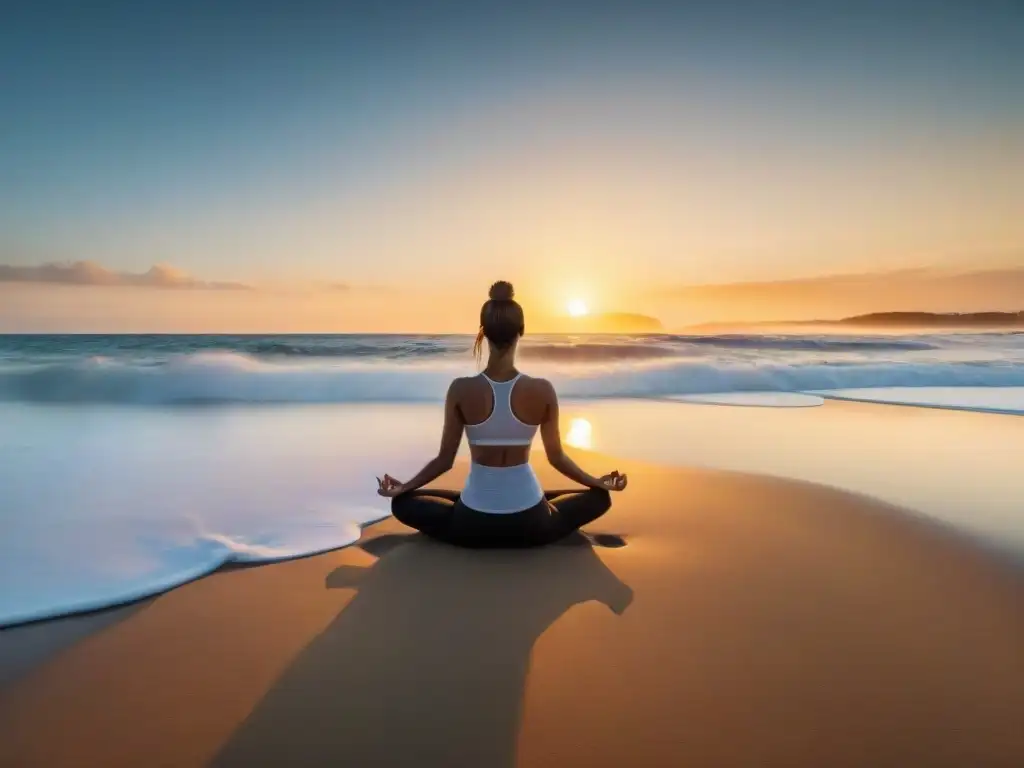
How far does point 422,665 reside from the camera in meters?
2.17

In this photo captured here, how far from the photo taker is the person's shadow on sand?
5.83ft

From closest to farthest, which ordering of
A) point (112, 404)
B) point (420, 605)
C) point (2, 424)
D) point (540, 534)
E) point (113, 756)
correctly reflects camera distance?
1. point (113, 756)
2. point (420, 605)
3. point (540, 534)
4. point (2, 424)
5. point (112, 404)

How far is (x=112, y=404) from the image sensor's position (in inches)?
432

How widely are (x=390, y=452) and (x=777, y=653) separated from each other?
463cm

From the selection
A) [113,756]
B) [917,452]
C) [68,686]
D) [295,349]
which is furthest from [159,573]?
[295,349]

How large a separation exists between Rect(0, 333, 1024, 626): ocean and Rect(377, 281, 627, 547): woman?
67cm

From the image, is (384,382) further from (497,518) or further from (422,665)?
(422,665)

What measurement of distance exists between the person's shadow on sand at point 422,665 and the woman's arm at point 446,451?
1.28 ft

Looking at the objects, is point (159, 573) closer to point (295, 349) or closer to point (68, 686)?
point (68, 686)

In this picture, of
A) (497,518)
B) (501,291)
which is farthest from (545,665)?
(501,291)

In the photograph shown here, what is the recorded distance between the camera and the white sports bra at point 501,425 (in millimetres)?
3066

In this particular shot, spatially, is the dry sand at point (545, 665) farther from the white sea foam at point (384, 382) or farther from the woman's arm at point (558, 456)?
the white sea foam at point (384, 382)

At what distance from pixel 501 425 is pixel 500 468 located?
0.25 metres

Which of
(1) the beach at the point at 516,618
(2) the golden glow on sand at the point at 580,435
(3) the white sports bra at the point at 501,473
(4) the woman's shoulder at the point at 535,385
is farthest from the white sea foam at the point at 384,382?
(4) the woman's shoulder at the point at 535,385
